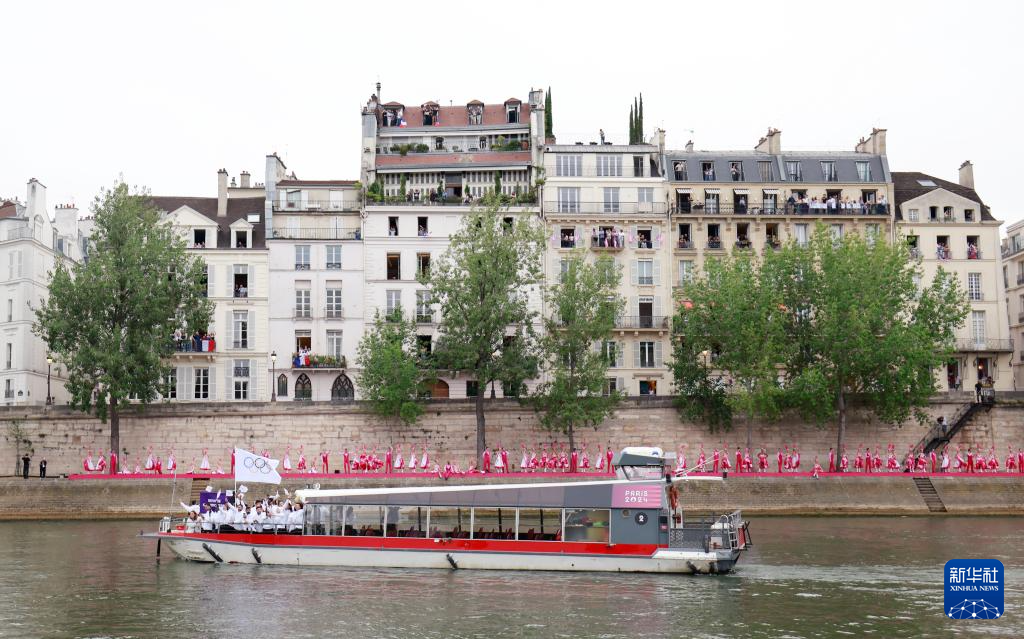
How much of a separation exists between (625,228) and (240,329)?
82.2 feet

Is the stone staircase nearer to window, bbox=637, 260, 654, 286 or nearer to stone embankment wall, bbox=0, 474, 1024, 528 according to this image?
stone embankment wall, bbox=0, 474, 1024, 528

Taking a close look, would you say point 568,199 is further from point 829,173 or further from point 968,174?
point 968,174

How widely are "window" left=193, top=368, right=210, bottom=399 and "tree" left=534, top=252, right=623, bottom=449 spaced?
846 inches

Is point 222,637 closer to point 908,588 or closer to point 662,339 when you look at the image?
point 908,588

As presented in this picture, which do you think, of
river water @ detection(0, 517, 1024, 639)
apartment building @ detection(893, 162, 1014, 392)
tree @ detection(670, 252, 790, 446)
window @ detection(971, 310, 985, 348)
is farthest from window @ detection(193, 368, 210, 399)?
window @ detection(971, 310, 985, 348)

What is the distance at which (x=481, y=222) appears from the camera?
6644 centimetres

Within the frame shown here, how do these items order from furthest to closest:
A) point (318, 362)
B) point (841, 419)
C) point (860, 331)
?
point (318, 362) < point (841, 419) < point (860, 331)

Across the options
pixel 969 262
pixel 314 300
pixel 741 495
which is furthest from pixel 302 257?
pixel 969 262

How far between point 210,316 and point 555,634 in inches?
1804

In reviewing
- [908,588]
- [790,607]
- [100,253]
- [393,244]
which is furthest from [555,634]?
[393,244]

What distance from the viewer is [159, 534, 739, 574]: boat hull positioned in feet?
117

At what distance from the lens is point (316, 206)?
7606cm

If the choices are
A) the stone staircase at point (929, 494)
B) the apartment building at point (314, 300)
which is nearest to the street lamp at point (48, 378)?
the apartment building at point (314, 300)

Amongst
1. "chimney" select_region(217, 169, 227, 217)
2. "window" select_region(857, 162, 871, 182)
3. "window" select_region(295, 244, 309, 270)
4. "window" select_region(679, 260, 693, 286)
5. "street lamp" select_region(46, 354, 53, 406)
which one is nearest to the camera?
"street lamp" select_region(46, 354, 53, 406)
